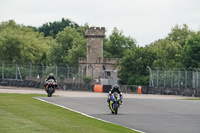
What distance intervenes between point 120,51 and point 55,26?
169 feet

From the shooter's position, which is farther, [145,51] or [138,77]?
[145,51]

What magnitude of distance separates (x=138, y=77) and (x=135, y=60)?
15.5 feet

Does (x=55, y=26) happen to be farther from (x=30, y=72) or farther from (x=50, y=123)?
(x=50, y=123)

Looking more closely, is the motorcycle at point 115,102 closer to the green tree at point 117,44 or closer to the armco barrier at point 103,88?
the armco barrier at point 103,88

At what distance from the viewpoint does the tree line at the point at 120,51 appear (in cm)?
9212

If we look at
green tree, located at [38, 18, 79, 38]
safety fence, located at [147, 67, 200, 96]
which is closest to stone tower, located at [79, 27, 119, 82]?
safety fence, located at [147, 67, 200, 96]

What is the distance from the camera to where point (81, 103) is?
3269 cm

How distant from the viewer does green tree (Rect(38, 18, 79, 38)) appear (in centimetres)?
18500

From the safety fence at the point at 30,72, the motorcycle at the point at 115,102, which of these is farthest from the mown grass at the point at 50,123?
the safety fence at the point at 30,72

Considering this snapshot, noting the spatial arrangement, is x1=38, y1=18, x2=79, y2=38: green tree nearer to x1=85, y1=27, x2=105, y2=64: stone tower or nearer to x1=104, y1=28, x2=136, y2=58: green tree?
x1=104, y1=28, x2=136, y2=58: green tree

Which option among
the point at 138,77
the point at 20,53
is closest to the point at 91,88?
the point at 138,77

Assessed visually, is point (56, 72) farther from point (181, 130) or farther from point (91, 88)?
point (181, 130)

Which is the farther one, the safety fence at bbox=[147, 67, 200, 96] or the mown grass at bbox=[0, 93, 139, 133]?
the safety fence at bbox=[147, 67, 200, 96]

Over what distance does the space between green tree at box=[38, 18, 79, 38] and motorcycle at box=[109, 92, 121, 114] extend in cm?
15689
